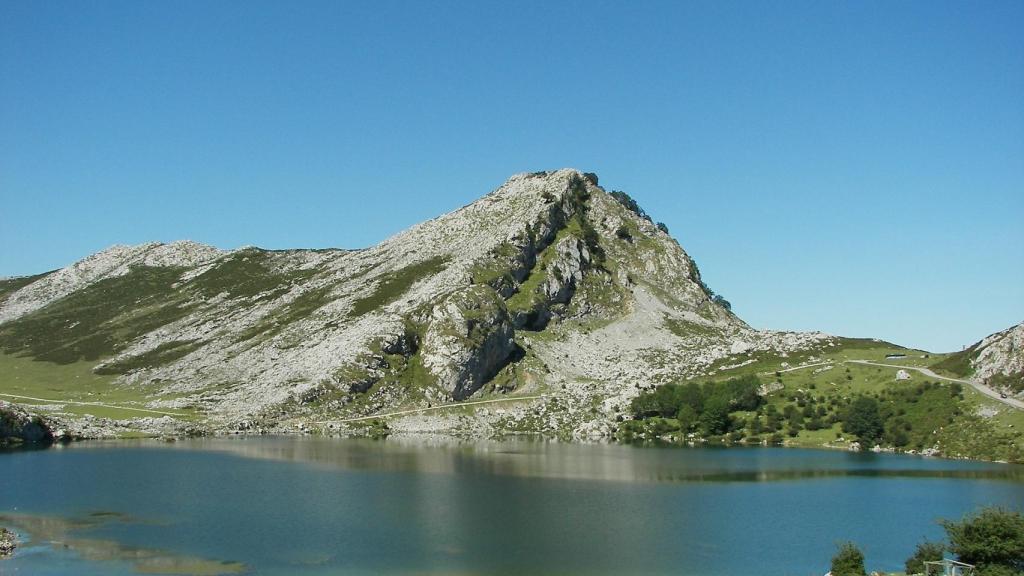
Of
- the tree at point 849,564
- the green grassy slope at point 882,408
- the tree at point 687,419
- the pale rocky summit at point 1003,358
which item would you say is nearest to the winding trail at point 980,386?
the green grassy slope at point 882,408

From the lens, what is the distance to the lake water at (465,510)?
51938 mm

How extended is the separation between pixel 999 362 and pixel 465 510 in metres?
103

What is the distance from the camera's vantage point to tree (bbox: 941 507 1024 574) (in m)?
42.5

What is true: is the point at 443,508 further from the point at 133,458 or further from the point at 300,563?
the point at 133,458

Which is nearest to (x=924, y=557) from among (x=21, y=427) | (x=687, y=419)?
(x=687, y=419)

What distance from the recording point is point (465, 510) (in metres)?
68.3

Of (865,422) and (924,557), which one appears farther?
(865,422)

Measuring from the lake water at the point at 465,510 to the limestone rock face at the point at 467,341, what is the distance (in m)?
A: 57.8

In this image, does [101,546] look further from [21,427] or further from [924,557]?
→ [21,427]

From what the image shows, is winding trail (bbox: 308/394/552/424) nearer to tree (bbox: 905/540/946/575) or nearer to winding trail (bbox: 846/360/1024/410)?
winding trail (bbox: 846/360/1024/410)

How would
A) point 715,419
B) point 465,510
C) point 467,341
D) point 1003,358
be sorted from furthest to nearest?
point 467,341 < point 715,419 < point 1003,358 < point 465,510

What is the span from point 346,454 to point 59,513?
44.5 m

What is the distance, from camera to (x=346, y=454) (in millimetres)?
107625

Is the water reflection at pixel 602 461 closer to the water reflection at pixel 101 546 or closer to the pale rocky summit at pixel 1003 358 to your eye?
the pale rocky summit at pixel 1003 358
